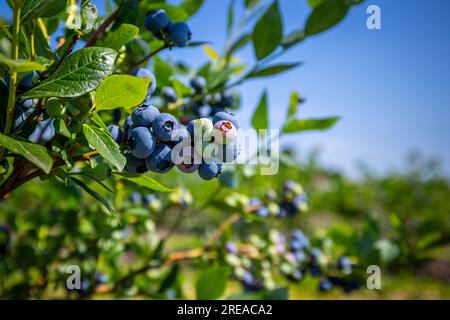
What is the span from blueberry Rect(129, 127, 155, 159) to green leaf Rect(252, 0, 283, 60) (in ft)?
1.39

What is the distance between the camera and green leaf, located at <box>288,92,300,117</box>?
1.09m

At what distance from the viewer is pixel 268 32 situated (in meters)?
0.87

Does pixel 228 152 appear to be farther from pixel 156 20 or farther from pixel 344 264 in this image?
pixel 344 264

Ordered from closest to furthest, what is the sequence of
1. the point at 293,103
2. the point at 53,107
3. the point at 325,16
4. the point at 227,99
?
the point at 53,107
the point at 325,16
the point at 227,99
the point at 293,103

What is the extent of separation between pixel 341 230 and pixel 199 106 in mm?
874

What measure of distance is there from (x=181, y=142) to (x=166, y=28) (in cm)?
32

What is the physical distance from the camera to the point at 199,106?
98 cm

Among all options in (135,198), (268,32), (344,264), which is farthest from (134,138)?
(344,264)

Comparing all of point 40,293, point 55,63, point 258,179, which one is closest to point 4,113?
point 55,63

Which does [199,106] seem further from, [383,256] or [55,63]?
[383,256]

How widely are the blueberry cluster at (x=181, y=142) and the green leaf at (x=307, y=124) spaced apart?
0.51 m

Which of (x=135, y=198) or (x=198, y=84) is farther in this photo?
(x=135, y=198)

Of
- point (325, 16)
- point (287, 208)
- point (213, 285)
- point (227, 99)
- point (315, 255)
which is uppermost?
point (325, 16)
